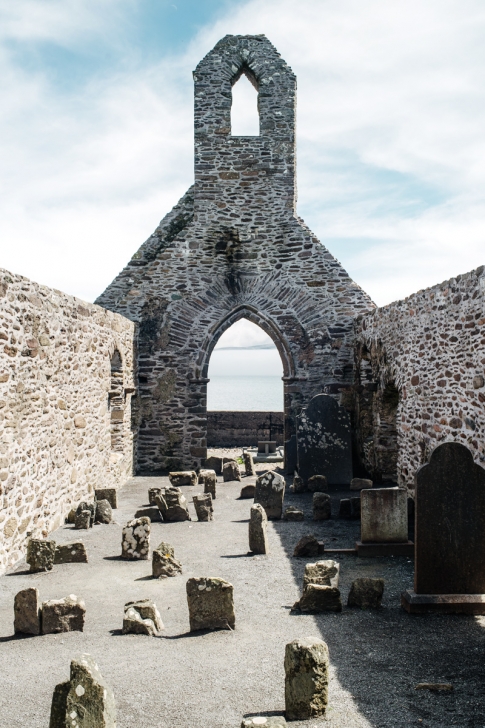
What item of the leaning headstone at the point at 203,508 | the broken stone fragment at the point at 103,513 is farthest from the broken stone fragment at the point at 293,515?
the broken stone fragment at the point at 103,513

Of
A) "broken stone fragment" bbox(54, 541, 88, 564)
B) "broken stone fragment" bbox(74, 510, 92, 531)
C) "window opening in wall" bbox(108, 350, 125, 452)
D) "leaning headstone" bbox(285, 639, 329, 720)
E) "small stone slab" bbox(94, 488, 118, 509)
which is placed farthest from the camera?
"window opening in wall" bbox(108, 350, 125, 452)

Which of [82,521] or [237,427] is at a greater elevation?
[237,427]

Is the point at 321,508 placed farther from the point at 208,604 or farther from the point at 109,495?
the point at 208,604

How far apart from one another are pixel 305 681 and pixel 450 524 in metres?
2.69

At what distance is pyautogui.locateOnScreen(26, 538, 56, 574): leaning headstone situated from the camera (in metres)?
7.50

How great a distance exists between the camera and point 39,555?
750 centimetres

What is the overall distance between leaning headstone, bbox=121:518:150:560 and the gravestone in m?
3.34

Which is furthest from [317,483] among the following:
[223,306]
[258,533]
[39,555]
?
[39,555]

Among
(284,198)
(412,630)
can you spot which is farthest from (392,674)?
(284,198)

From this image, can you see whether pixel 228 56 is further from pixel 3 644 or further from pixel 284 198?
pixel 3 644

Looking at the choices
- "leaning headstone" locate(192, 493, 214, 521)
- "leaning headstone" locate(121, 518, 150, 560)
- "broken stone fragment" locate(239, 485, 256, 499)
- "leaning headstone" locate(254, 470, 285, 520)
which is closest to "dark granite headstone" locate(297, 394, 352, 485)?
"broken stone fragment" locate(239, 485, 256, 499)

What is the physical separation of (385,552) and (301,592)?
174 cm

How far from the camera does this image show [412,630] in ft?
18.6

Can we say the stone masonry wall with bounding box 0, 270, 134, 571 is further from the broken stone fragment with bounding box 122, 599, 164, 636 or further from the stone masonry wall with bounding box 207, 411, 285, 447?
the stone masonry wall with bounding box 207, 411, 285, 447
